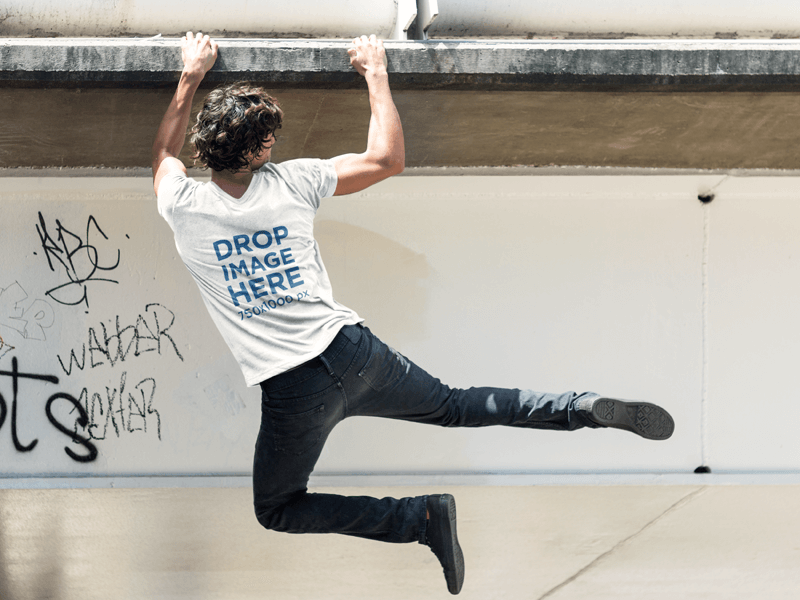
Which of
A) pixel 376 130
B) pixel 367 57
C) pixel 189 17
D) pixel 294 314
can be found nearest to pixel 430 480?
pixel 294 314

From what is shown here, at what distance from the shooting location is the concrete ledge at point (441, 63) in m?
2.35

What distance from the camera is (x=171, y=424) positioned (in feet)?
11.2

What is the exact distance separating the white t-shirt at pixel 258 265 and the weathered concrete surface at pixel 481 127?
48 cm

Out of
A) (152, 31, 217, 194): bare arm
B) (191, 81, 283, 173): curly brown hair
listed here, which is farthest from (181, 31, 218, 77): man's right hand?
(191, 81, 283, 173): curly brown hair

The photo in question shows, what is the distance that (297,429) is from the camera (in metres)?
2.33

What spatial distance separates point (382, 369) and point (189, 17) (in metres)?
→ 1.53

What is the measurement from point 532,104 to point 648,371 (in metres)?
1.59

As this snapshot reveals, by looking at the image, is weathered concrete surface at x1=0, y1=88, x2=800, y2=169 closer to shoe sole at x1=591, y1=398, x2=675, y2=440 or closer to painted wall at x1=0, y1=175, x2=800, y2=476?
painted wall at x1=0, y1=175, x2=800, y2=476

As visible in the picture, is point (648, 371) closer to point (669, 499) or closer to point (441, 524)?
point (669, 499)

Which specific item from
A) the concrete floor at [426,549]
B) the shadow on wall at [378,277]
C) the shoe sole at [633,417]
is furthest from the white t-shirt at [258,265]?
the concrete floor at [426,549]

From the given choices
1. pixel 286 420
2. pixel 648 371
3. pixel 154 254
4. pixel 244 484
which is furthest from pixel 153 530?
pixel 648 371

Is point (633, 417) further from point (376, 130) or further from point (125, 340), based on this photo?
point (125, 340)

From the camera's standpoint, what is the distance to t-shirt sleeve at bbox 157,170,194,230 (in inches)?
88.8

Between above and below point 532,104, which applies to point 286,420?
below
